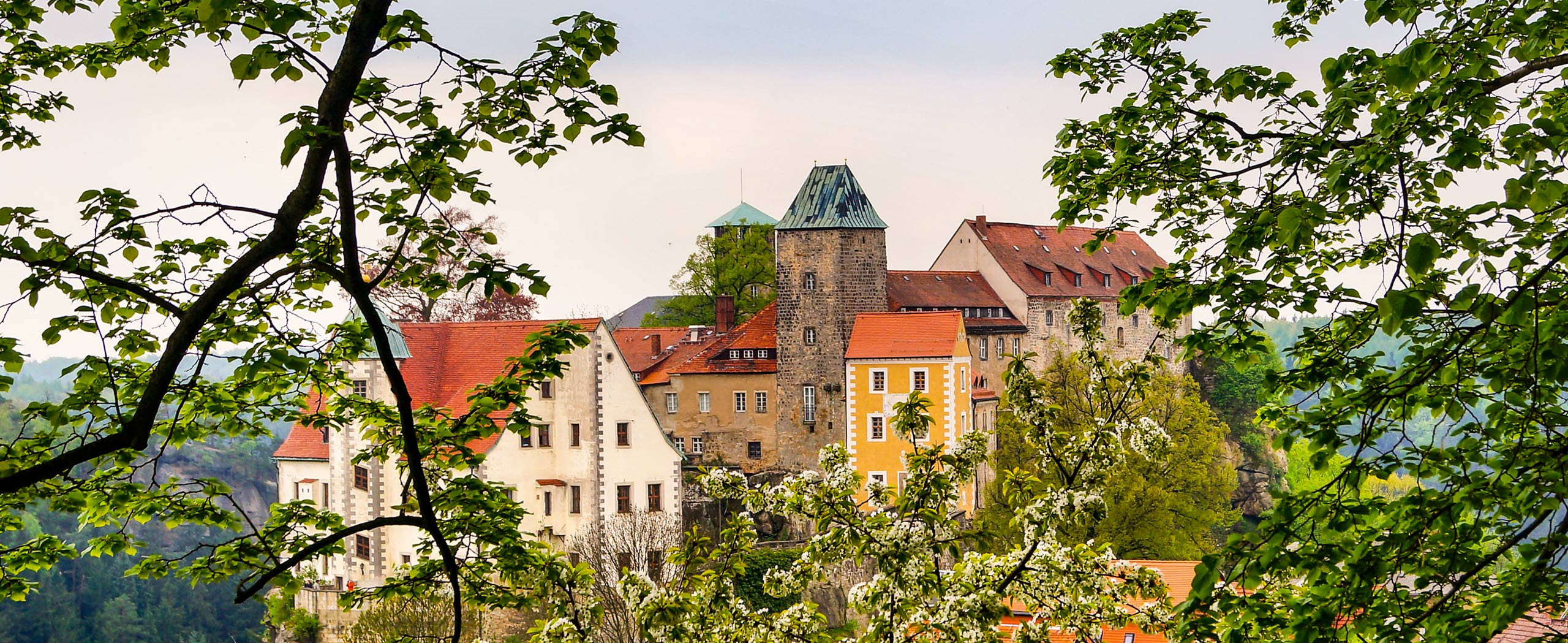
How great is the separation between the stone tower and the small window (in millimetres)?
11297

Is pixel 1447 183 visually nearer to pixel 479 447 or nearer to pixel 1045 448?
pixel 1045 448

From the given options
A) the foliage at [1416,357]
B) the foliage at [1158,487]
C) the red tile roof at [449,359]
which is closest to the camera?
the foliage at [1416,357]

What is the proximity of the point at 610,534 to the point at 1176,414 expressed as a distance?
15.1 metres

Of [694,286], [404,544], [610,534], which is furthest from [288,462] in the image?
[694,286]

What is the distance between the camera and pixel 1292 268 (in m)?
6.62

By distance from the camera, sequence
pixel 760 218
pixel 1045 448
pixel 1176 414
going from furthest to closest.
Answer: pixel 760 218, pixel 1176 414, pixel 1045 448

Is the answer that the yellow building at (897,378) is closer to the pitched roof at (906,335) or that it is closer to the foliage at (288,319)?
the pitched roof at (906,335)

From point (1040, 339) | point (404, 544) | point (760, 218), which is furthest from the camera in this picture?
point (760, 218)

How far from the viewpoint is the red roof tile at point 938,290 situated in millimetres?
47656

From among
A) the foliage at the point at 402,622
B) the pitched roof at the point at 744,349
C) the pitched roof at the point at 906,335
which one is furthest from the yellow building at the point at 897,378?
the foliage at the point at 402,622

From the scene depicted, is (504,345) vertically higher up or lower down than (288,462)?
higher up

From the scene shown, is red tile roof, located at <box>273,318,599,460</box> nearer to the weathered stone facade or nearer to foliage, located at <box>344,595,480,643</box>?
foliage, located at <box>344,595,480,643</box>

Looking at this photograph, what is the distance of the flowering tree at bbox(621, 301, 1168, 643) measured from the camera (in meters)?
8.34

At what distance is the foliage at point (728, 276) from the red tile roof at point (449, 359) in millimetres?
18080
